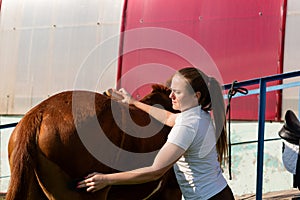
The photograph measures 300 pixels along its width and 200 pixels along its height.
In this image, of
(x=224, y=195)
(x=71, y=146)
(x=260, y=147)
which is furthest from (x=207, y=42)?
(x=224, y=195)

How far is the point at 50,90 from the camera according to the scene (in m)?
10.1

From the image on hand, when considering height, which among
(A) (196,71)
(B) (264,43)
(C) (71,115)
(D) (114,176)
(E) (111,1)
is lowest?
(D) (114,176)

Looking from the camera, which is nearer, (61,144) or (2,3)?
(61,144)

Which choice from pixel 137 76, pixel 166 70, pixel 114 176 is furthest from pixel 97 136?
pixel 137 76

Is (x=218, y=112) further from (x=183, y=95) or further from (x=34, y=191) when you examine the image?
(x=34, y=191)

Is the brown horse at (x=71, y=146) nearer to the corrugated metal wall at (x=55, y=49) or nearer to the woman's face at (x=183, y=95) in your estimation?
the woman's face at (x=183, y=95)

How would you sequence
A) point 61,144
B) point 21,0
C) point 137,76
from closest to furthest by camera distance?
point 61,144
point 137,76
point 21,0

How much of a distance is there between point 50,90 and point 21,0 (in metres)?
2.31

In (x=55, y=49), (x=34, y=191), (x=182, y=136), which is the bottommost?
(x=34, y=191)

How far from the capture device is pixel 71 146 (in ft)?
11.5

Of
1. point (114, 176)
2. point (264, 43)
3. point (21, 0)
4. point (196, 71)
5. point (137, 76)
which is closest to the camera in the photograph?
point (114, 176)

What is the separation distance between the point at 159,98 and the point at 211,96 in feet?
5.09

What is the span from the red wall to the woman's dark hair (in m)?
4.61

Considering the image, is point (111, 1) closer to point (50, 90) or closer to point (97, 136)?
point (50, 90)
